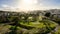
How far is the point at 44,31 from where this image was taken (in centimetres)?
991

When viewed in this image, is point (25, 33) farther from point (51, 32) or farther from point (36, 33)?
point (51, 32)

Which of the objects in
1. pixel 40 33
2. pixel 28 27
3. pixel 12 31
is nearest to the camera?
pixel 40 33

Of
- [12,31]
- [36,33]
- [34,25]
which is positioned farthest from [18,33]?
[34,25]

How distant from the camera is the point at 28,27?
11.7 metres

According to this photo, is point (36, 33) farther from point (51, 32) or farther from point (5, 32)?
point (5, 32)

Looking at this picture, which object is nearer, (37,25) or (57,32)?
(57,32)

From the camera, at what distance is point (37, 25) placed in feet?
39.4

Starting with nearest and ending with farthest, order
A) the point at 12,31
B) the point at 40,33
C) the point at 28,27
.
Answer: the point at 40,33 → the point at 12,31 → the point at 28,27

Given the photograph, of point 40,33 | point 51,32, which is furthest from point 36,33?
point 51,32

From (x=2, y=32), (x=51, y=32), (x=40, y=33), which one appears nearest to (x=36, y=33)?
(x=40, y=33)

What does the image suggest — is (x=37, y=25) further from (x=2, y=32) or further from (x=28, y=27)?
(x=2, y=32)

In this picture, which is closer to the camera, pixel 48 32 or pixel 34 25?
pixel 48 32

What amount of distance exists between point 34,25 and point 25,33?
2148 millimetres

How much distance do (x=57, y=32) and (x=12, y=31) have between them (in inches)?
127
